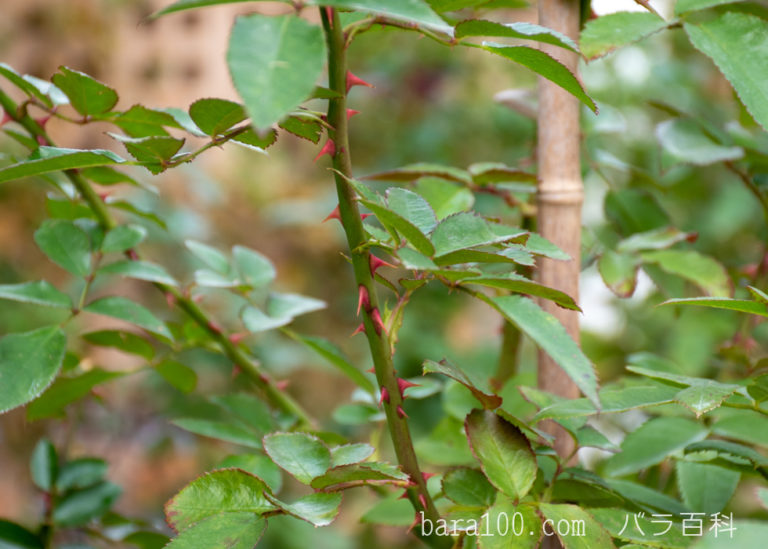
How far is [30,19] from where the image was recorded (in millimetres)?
1743

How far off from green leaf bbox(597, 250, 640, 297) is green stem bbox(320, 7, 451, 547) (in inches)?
9.0

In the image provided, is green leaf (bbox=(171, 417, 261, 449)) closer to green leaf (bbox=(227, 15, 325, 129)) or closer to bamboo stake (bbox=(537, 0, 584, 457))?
bamboo stake (bbox=(537, 0, 584, 457))

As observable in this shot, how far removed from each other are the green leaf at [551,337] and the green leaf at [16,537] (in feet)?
1.31

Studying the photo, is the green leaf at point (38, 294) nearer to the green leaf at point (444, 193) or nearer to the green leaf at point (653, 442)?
the green leaf at point (444, 193)

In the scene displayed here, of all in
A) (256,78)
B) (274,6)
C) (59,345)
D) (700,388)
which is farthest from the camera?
(274,6)

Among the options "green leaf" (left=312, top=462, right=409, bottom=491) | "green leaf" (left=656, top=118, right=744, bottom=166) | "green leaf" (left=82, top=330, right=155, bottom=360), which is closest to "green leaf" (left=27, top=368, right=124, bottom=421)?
"green leaf" (left=82, top=330, right=155, bottom=360)

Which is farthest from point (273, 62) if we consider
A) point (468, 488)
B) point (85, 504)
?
point (85, 504)

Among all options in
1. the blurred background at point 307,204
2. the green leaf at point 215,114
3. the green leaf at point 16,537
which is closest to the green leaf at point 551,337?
the green leaf at point 215,114

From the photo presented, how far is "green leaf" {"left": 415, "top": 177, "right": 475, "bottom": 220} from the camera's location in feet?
1.71

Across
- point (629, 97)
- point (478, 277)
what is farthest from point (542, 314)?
point (629, 97)

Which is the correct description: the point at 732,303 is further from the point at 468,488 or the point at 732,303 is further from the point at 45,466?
the point at 45,466

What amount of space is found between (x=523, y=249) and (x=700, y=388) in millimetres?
103

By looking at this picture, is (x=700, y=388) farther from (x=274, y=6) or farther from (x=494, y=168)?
(x=274, y=6)

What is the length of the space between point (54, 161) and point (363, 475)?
19 centimetres
